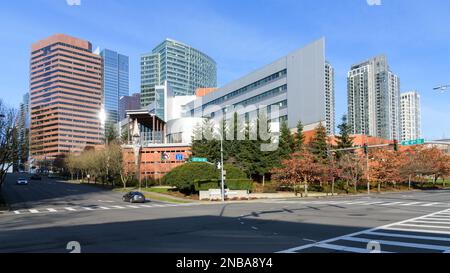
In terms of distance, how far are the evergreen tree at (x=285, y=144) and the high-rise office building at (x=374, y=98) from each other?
52837mm

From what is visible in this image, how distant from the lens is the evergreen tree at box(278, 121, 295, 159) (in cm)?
6788

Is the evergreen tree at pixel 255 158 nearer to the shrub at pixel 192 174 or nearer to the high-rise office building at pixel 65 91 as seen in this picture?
the shrub at pixel 192 174

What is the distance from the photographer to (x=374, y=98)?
114562 mm

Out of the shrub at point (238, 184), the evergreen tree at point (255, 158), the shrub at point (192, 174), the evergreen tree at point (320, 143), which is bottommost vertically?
the shrub at point (238, 184)

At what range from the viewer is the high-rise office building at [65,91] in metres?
134

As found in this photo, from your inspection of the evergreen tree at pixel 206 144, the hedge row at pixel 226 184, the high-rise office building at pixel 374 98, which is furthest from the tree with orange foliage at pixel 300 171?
the high-rise office building at pixel 374 98

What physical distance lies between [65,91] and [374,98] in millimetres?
109481

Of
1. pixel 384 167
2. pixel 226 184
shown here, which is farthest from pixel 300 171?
pixel 384 167

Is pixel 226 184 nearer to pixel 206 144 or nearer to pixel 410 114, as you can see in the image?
pixel 206 144

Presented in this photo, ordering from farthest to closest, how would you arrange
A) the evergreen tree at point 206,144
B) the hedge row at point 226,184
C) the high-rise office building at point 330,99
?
the high-rise office building at point 330,99 < the evergreen tree at point 206,144 < the hedge row at point 226,184

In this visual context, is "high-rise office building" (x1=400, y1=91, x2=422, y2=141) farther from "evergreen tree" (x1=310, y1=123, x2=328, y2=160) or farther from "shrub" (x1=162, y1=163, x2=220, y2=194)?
"shrub" (x1=162, y1=163, x2=220, y2=194)

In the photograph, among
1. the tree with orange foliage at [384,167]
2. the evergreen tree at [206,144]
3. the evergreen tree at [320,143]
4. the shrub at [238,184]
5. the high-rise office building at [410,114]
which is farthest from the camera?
the high-rise office building at [410,114]

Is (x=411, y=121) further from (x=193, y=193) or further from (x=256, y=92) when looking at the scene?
(x=193, y=193)

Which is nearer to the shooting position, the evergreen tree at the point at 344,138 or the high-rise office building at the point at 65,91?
the evergreen tree at the point at 344,138
